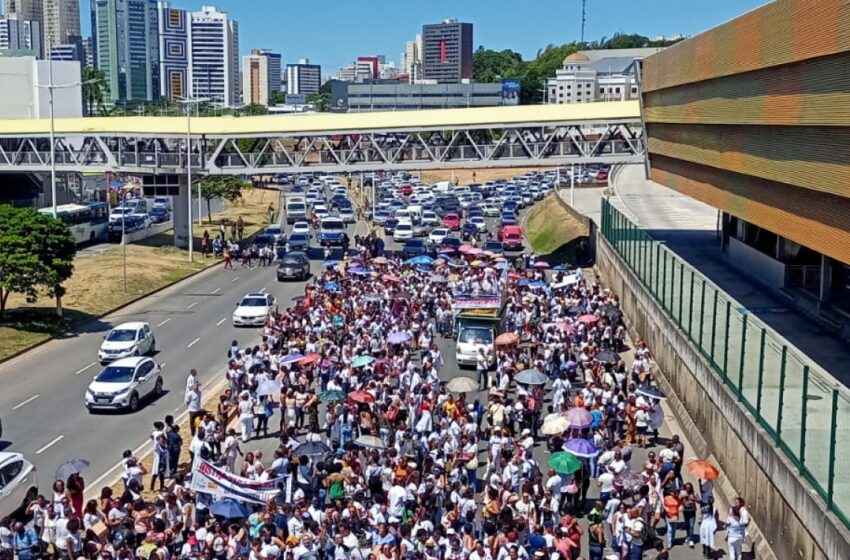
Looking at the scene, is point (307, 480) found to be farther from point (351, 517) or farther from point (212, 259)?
point (212, 259)

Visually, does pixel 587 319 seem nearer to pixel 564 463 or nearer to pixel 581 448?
pixel 581 448

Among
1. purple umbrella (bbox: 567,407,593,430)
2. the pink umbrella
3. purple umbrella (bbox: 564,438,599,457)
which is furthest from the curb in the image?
purple umbrella (bbox: 564,438,599,457)

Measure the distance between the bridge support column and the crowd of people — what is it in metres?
31.9

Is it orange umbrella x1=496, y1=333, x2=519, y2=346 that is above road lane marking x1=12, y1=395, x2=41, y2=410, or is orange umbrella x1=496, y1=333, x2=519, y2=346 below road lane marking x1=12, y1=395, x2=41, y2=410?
above

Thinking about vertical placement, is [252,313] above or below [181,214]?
below

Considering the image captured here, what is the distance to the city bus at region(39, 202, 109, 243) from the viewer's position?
64.4 meters

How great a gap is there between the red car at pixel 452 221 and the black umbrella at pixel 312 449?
182 ft

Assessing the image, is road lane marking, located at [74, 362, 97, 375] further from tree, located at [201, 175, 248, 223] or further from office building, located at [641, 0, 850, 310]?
tree, located at [201, 175, 248, 223]

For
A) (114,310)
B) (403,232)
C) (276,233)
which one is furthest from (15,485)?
(403,232)

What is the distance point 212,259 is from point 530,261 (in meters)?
19.6

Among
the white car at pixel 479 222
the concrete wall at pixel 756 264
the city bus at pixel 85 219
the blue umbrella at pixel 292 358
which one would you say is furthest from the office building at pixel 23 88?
the blue umbrella at pixel 292 358

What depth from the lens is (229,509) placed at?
18.9 meters

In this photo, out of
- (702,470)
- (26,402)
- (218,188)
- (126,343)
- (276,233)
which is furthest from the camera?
(218,188)

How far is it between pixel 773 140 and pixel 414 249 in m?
33.7
